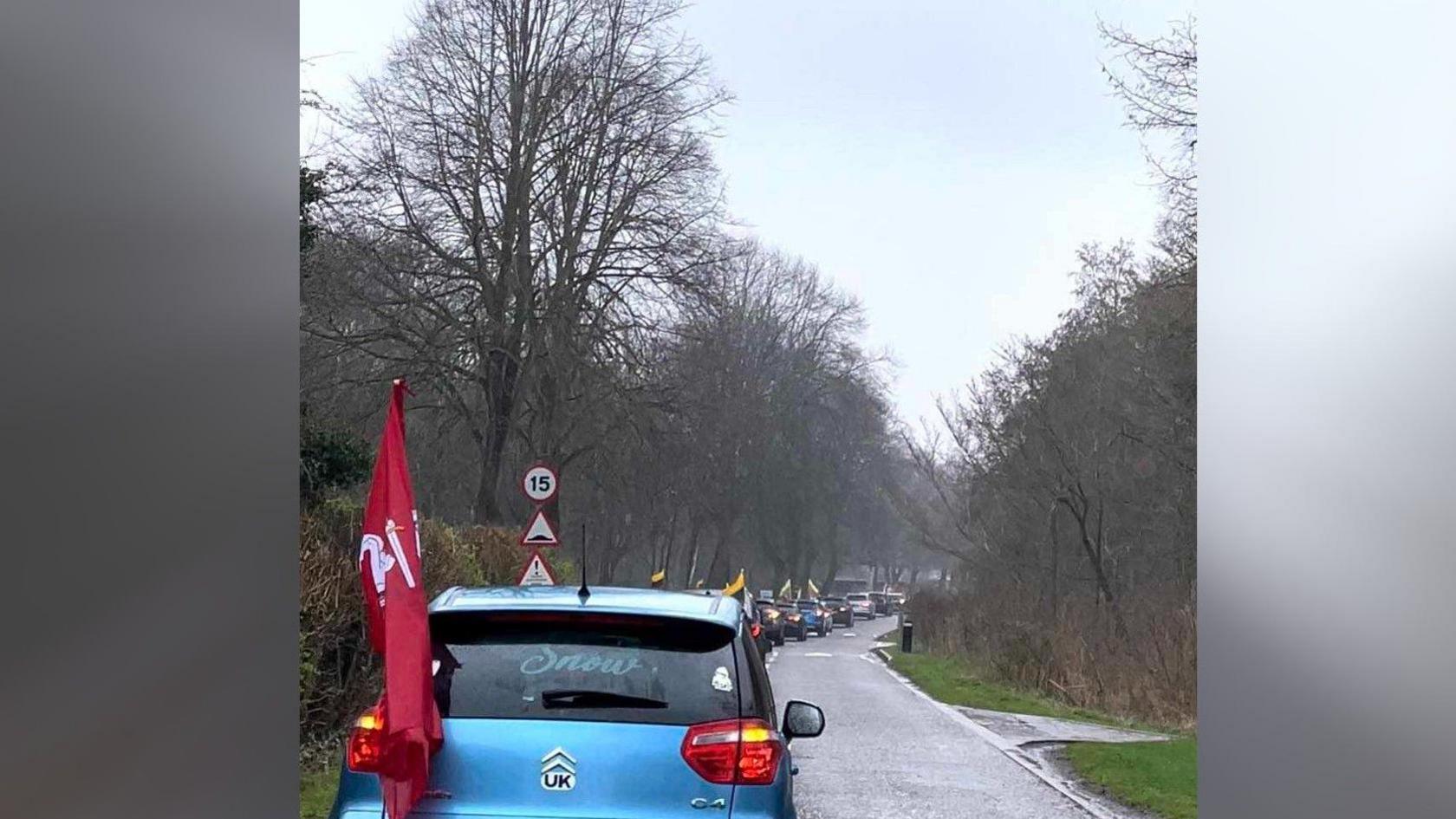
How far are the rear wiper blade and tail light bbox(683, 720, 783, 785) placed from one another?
178 millimetres

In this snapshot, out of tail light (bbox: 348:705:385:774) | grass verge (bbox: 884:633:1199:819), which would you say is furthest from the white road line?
tail light (bbox: 348:705:385:774)

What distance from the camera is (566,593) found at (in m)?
6.54

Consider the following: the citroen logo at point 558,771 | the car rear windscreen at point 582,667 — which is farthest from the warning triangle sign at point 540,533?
the citroen logo at point 558,771

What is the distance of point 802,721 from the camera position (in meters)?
6.98

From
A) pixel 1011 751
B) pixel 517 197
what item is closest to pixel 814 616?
pixel 517 197

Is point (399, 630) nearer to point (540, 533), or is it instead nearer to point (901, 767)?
point (901, 767)

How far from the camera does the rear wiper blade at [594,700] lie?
604 cm

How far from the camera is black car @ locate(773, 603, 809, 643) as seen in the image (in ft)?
162
